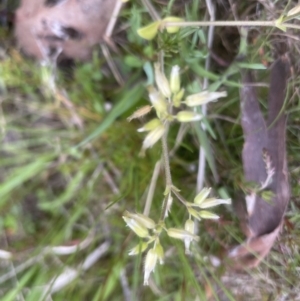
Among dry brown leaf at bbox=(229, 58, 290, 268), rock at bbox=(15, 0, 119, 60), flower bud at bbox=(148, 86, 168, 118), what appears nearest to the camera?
flower bud at bbox=(148, 86, 168, 118)

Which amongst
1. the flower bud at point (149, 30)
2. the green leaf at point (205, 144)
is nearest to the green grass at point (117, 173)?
the green leaf at point (205, 144)

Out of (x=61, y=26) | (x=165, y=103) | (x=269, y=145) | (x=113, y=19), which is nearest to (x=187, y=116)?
(x=165, y=103)

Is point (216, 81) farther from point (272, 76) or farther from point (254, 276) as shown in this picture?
point (254, 276)

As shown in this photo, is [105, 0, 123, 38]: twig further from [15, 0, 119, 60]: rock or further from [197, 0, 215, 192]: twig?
[197, 0, 215, 192]: twig

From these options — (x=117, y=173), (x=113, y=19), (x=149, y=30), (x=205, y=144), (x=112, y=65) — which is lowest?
(x=117, y=173)

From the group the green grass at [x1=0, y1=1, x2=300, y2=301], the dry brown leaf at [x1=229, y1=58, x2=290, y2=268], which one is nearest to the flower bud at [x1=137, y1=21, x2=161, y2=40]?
the green grass at [x1=0, y1=1, x2=300, y2=301]

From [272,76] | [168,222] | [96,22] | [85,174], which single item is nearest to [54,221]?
[85,174]

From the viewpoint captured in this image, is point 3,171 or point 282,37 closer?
point 282,37

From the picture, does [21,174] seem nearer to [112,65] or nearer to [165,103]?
[112,65]
